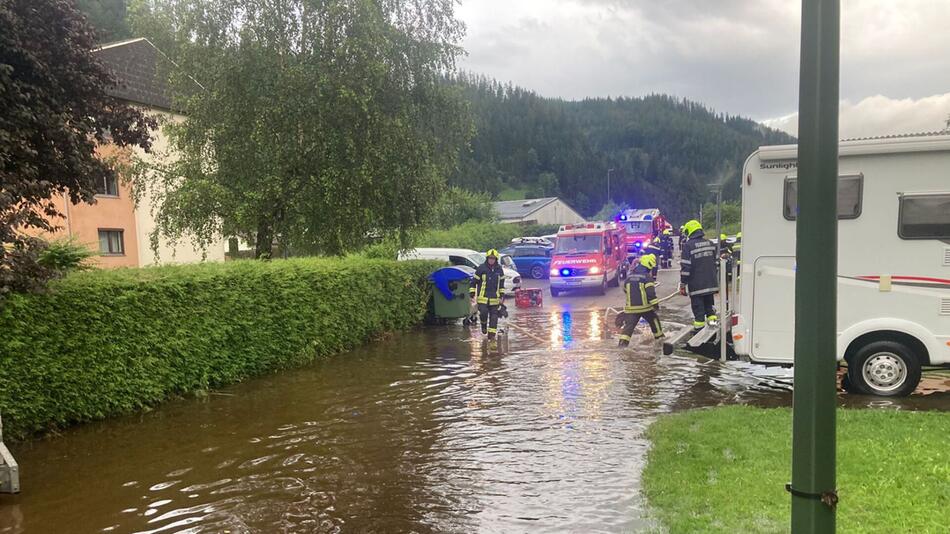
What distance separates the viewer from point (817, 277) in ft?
7.40

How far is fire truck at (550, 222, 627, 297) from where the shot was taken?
22984 millimetres

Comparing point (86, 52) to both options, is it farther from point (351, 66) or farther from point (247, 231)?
point (247, 231)

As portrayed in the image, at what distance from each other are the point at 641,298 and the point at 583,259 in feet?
36.3

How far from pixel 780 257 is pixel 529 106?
13399 centimetres

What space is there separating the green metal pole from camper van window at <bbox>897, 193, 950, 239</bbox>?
6.88 m

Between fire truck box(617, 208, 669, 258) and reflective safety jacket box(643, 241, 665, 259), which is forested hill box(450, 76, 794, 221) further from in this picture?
reflective safety jacket box(643, 241, 665, 259)

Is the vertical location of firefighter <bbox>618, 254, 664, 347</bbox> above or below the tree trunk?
below

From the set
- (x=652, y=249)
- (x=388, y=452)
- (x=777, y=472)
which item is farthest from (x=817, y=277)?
(x=652, y=249)

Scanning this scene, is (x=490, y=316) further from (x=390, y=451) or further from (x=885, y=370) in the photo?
(x=885, y=370)

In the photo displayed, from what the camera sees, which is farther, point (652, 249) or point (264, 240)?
point (652, 249)

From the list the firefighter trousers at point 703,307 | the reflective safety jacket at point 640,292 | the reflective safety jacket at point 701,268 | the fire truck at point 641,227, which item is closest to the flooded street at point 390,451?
the firefighter trousers at point 703,307

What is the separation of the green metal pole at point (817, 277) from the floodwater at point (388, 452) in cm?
265

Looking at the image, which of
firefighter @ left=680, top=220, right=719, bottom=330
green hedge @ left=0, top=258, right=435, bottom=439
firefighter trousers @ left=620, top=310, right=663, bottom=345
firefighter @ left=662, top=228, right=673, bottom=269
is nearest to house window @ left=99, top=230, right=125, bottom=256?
green hedge @ left=0, top=258, right=435, bottom=439

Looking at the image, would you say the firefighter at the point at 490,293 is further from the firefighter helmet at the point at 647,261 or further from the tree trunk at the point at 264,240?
the tree trunk at the point at 264,240
